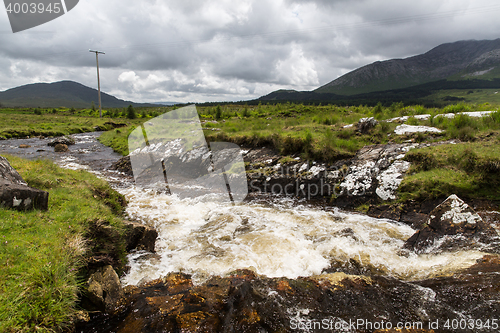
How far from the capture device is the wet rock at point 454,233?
515 cm

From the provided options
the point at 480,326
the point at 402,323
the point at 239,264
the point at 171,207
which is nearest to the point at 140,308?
the point at 239,264

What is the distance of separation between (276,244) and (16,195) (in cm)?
648

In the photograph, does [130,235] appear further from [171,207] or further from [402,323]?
[402,323]

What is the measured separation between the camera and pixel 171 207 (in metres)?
10.2

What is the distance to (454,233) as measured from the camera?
541cm

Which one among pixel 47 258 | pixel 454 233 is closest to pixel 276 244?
pixel 454 233

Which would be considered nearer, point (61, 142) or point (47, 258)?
point (47, 258)

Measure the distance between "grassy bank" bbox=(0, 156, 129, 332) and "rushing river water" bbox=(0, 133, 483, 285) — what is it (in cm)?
122

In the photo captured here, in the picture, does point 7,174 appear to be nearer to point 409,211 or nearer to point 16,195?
point 16,195

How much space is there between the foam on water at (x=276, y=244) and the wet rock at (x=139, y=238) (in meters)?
0.27

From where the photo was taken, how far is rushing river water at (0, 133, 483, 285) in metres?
5.28

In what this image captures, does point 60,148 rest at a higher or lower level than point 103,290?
higher

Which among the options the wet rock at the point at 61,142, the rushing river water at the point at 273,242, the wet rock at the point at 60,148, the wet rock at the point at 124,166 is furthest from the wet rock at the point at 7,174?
the wet rock at the point at 61,142

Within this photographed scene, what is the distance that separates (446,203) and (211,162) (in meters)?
12.0
